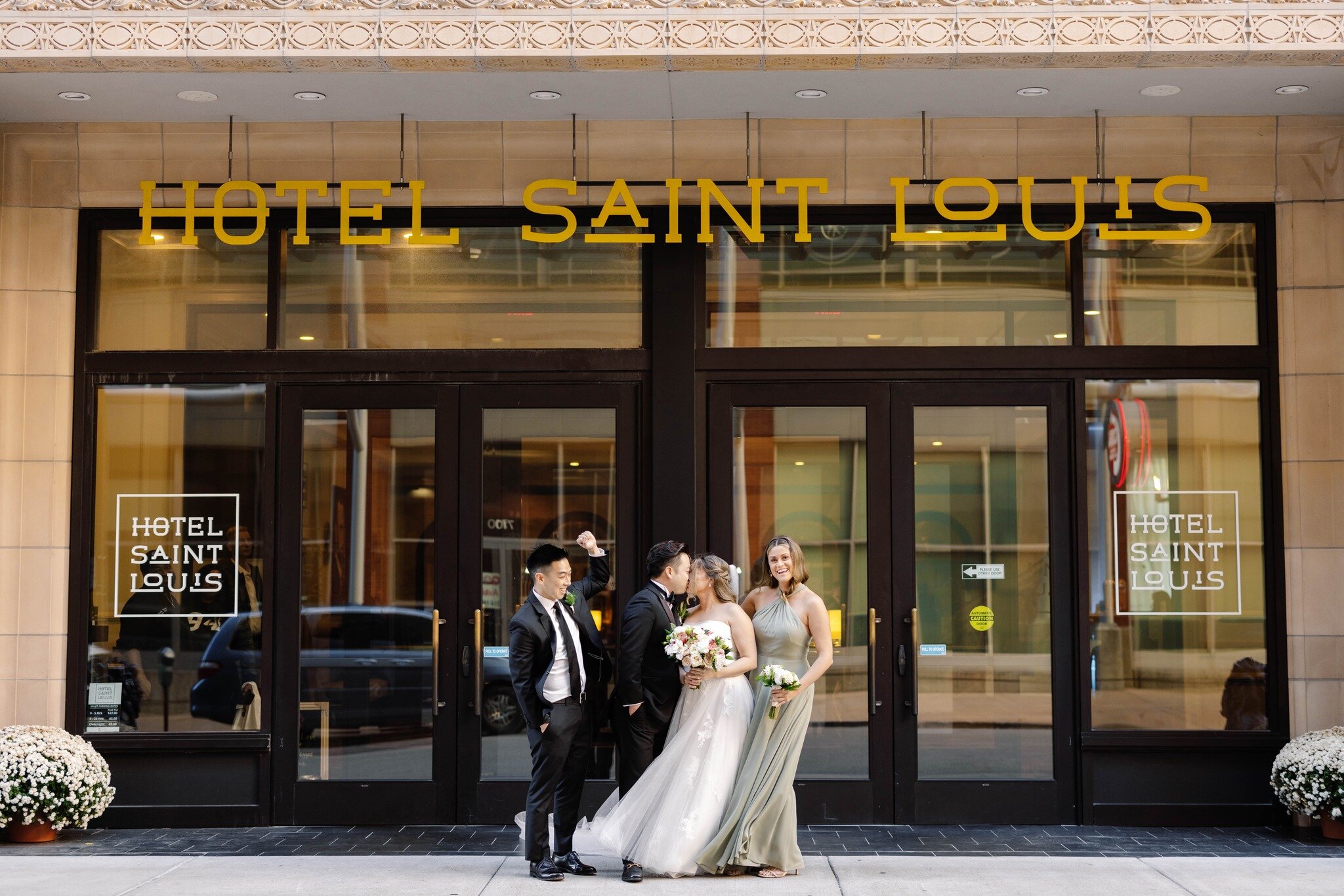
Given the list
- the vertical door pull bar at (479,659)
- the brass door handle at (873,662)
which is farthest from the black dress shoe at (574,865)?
the brass door handle at (873,662)

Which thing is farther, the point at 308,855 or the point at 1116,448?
the point at 1116,448

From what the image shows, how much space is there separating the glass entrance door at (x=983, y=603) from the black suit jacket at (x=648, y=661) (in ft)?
6.80

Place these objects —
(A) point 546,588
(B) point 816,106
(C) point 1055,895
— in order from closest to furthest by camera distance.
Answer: (C) point 1055,895 → (A) point 546,588 → (B) point 816,106

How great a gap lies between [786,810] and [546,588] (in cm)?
193

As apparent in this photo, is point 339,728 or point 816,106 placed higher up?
point 816,106

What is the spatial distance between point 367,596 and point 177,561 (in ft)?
4.55

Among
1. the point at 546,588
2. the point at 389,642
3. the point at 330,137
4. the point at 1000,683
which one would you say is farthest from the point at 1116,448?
the point at 330,137

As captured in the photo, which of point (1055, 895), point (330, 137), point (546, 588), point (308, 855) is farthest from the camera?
point (330, 137)

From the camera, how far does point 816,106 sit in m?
8.83

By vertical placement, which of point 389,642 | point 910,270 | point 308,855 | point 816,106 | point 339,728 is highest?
point 816,106

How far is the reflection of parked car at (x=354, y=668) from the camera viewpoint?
30.3 ft

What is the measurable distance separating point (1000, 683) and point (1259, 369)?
291cm

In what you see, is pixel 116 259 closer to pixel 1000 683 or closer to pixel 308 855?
pixel 308 855

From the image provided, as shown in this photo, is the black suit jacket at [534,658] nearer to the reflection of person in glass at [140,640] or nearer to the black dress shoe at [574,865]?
the black dress shoe at [574,865]
